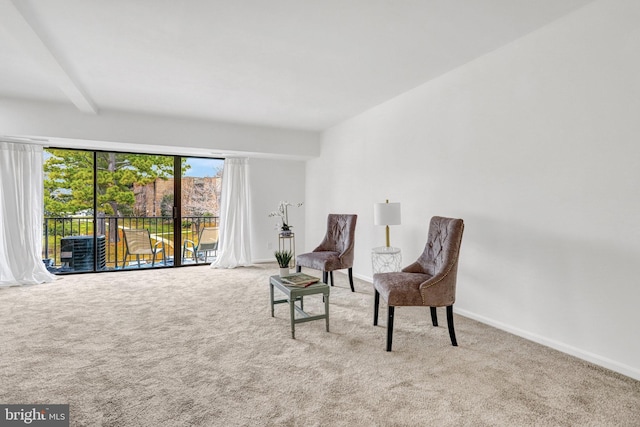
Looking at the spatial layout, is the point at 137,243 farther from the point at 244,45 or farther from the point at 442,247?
the point at 442,247

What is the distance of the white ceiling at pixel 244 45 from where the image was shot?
95.3 inches

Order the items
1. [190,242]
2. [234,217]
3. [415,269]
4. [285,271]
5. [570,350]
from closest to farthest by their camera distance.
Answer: [570,350] < [415,269] < [285,271] < [234,217] < [190,242]

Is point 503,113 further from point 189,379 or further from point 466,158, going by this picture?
point 189,379

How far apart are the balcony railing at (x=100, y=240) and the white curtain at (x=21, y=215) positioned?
679 mm

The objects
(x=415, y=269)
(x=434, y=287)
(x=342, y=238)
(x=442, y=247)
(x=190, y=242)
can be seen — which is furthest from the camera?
(x=190, y=242)

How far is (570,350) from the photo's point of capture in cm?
248

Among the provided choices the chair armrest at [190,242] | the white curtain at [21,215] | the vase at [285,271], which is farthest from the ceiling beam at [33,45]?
the chair armrest at [190,242]

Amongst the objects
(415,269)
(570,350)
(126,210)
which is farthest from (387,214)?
(126,210)

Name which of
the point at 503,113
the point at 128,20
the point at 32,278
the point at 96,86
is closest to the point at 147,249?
the point at 32,278

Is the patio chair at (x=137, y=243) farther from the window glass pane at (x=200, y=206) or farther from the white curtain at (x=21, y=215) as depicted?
the white curtain at (x=21, y=215)

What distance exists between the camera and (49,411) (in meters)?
1.79

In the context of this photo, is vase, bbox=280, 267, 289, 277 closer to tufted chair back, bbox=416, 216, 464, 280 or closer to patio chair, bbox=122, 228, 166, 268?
tufted chair back, bbox=416, 216, 464, 280

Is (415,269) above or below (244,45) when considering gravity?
below

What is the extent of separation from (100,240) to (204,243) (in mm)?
1712
